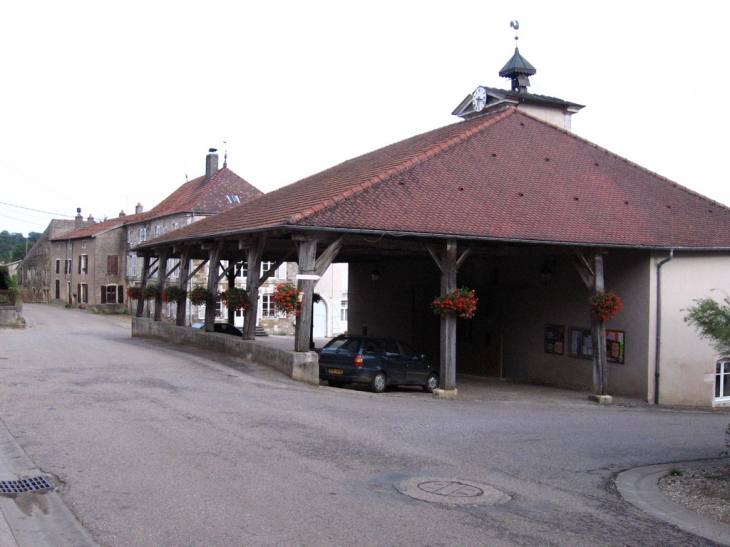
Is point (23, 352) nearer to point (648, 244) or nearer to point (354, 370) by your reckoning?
point (354, 370)

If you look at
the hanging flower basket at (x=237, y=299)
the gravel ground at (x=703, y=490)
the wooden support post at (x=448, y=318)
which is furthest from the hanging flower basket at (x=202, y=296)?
the gravel ground at (x=703, y=490)

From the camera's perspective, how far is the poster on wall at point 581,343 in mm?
20031

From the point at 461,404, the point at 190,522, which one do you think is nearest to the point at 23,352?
the point at 461,404

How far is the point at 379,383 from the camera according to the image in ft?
55.4

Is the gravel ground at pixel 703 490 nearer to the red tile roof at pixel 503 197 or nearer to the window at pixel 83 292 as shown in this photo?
the red tile roof at pixel 503 197

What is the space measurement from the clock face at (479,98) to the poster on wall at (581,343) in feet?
32.0

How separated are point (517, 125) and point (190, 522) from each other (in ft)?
65.1

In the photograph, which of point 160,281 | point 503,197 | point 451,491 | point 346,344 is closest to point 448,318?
point 346,344

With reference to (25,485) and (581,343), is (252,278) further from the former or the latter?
(25,485)

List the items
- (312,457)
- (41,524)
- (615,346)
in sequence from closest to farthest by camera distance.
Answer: (41,524) < (312,457) < (615,346)

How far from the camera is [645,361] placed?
18.5 meters

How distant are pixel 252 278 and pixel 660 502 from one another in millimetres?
12203

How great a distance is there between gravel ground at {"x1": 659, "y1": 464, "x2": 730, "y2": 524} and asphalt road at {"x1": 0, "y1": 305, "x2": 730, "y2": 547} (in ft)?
2.10

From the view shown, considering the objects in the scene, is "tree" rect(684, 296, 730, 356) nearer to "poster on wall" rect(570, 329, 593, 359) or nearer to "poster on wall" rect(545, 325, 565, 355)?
"poster on wall" rect(570, 329, 593, 359)
